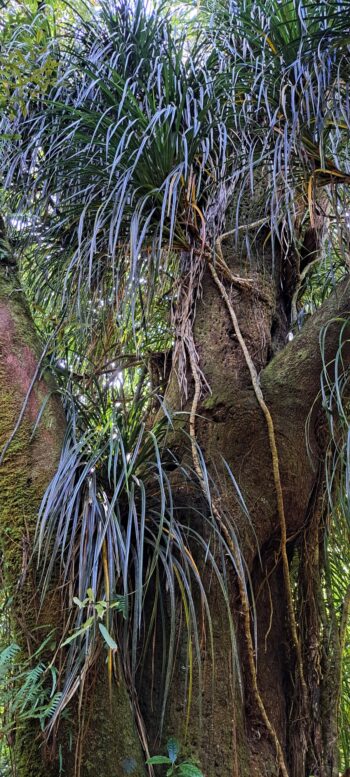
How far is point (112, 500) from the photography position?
1.28 meters

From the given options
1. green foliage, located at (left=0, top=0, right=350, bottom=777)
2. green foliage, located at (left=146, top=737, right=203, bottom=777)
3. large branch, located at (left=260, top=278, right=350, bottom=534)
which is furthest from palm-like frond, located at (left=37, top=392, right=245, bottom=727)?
large branch, located at (left=260, top=278, right=350, bottom=534)

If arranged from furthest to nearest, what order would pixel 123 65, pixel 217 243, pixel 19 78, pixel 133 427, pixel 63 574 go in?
Result: 1. pixel 123 65
2. pixel 217 243
3. pixel 133 427
4. pixel 19 78
5. pixel 63 574

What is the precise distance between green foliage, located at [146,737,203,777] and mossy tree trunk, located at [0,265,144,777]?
35 mm

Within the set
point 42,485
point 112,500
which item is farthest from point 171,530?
point 42,485

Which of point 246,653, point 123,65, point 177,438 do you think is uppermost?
point 123,65

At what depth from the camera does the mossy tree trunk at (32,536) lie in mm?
1100

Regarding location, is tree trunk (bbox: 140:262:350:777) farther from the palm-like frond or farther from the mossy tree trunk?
the mossy tree trunk

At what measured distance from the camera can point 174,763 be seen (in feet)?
4.02

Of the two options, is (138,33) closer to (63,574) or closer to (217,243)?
(217,243)

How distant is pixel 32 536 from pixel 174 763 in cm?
54

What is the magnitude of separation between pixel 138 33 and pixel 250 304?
966mm

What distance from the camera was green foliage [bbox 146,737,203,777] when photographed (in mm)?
1153

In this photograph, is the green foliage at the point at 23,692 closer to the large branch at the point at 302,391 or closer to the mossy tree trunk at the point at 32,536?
the mossy tree trunk at the point at 32,536

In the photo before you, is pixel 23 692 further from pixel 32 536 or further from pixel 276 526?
pixel 276 526
